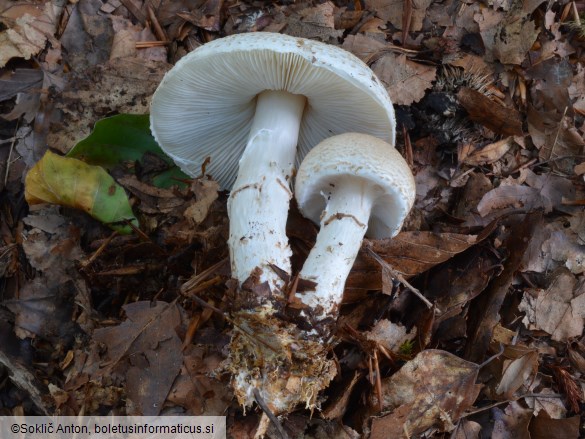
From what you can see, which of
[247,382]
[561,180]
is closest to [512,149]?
[561,180]

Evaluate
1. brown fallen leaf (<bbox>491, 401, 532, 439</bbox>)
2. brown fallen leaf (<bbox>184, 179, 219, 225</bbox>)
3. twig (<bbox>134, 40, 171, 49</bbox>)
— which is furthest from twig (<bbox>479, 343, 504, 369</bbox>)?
twig (<bbox>134, 40, 171, 49</bbox>)

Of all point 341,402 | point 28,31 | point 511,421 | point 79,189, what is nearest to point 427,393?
point 341,402

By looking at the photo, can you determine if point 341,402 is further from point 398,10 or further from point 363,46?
point 398,10

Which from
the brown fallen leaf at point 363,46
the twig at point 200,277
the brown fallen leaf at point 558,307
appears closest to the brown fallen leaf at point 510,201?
the brown fallen leaf at point 558,307

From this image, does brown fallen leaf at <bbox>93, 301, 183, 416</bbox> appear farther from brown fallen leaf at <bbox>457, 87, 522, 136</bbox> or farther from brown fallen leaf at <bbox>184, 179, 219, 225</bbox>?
brown fallen leaf at <bbox>457, 87, 522, 136</bbox>

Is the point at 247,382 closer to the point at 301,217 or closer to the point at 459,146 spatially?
the point at 301,217

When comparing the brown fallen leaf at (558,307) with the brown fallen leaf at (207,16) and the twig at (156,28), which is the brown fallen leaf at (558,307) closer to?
the brown fallen leaf at (207,16)
